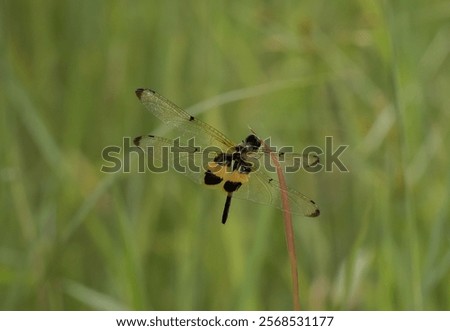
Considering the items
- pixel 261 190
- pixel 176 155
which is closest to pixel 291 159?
pixel 261 190

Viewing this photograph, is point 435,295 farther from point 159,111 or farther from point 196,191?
point 159,111

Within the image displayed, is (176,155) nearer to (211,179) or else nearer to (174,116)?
(174,116)

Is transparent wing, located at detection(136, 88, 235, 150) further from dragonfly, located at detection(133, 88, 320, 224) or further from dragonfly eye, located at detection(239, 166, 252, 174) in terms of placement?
dragonfly eye, located at detection(239, 166, 252, 174)

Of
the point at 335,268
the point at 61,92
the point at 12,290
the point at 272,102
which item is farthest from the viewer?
the point at 61,92

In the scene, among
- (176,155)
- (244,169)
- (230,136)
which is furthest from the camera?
(230,136)

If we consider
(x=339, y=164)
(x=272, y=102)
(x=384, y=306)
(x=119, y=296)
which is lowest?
(x=119, y=296)

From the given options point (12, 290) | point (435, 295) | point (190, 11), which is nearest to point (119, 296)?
point (12, 290)
